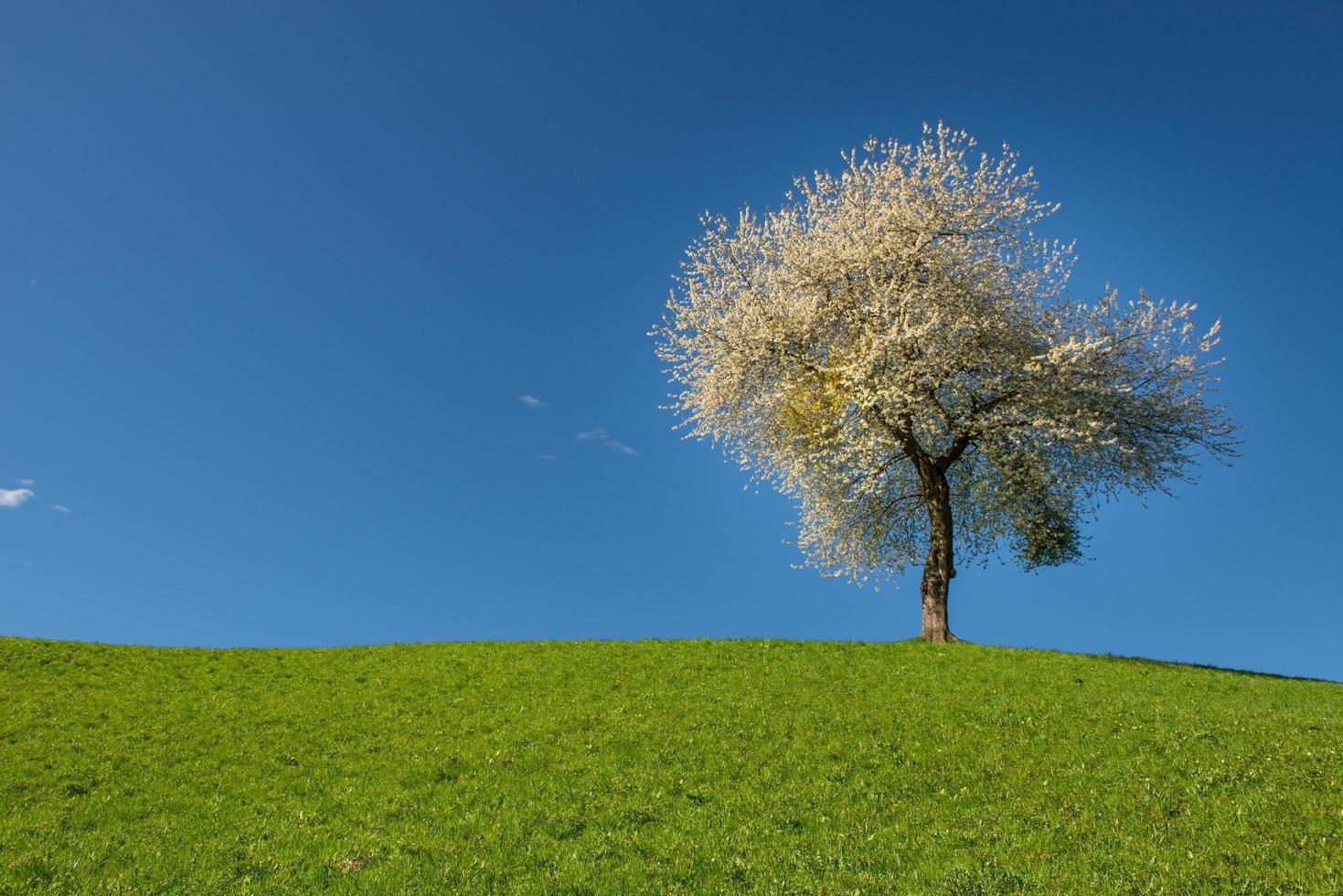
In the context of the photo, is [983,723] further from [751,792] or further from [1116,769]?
[751,792]

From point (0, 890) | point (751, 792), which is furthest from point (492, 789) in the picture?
point (0, 890)

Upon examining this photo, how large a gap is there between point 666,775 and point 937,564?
20061mm

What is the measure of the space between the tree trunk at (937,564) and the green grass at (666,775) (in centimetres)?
463

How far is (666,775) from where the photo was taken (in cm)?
1852

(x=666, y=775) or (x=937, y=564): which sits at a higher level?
(x=937, y=564)

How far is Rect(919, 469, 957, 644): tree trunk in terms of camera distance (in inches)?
1352

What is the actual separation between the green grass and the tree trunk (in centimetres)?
463

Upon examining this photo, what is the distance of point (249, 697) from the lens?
86.5ft

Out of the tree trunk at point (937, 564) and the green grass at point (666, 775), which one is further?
the tree trunk at point (937, 564)

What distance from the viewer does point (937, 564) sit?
3494 cm

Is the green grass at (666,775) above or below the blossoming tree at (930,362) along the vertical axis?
below

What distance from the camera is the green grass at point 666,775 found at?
13.9 meters

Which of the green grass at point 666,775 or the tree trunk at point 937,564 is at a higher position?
the tree trunk at point 937,564

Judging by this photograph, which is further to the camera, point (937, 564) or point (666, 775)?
point (937, 564)
